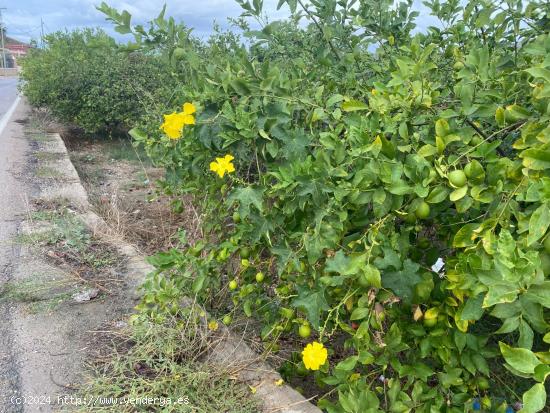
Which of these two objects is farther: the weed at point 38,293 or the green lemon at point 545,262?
the weed at point 38,293

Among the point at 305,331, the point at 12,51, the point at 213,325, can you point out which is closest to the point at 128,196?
the point at 213,325

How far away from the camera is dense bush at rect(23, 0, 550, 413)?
1042 millimetres

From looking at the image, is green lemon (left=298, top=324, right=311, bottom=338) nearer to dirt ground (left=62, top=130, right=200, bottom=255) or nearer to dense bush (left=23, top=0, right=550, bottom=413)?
dense bush (left=23, top=0, right=550, bottom=413)

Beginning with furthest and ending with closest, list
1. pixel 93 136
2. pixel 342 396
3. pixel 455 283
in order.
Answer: pixel 93 136
pixel 342 396
pixel 455 283

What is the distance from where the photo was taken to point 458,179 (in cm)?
109

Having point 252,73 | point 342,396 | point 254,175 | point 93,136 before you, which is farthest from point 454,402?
point 93,136

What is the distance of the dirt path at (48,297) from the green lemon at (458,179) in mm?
1525

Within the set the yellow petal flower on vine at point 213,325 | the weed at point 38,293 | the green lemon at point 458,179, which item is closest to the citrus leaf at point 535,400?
the green lemon at point 458,179

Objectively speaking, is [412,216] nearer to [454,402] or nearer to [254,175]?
[454,402]

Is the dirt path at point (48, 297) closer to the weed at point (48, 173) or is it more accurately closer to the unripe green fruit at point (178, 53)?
the weed at point (48, 173)

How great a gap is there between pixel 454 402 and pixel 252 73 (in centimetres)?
118

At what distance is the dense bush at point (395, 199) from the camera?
1042mm

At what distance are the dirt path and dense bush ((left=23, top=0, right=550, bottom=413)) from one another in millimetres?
489

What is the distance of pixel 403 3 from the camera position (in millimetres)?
2096
